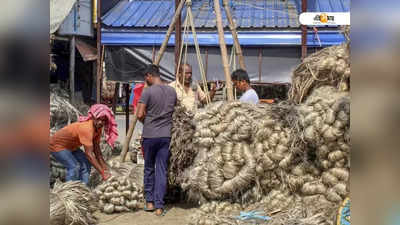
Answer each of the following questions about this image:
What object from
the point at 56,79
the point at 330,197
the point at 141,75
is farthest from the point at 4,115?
the point at 56,79

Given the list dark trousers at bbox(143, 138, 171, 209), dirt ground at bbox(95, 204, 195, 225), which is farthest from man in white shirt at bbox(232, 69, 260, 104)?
dirt ground at bbox(95, 204, 195, 225)

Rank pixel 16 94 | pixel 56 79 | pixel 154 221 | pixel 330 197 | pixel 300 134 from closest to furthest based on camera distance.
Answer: pixel 16 94 < pixel 330 197 < pixel 300 134 < pixel 154 221 < pixel 56 79

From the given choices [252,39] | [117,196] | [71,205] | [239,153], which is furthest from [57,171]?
[252,39]

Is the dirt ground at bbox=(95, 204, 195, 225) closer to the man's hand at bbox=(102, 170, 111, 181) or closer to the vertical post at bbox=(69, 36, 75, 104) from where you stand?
the man's hand at bbox=(102, 170, 111, 181)

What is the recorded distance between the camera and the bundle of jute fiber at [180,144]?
16.7 feet

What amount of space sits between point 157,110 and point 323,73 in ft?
6.21

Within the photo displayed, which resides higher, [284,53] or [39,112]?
[284,53]

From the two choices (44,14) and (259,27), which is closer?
(44,14)

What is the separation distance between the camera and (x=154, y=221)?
488 cm

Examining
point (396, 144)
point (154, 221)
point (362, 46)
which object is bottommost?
point (154, 221)

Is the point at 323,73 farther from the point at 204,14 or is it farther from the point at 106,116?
the point at 204,14

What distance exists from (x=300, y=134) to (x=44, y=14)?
3.66m

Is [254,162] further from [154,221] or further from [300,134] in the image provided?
[154,221]

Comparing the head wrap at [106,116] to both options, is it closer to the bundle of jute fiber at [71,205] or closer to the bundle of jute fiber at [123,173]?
the bundle of jute fiber at [123,173]
